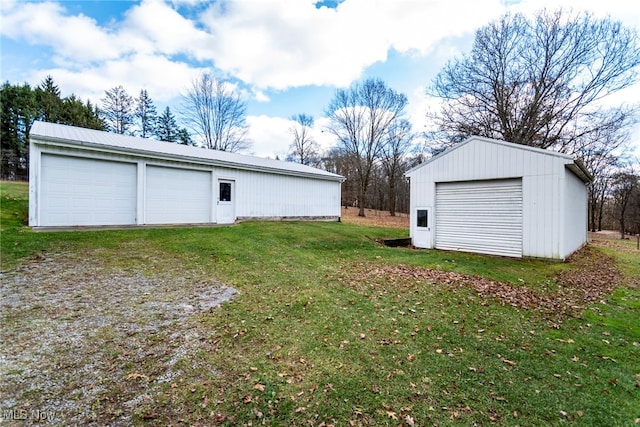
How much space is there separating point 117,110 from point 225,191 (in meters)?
25.3

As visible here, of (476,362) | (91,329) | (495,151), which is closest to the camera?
(476,362)

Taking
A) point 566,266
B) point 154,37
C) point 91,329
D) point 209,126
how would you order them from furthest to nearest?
1. point 209,126
2. point 154,37
3. point 566,266
4. point 91,329

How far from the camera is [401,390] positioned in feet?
8.75

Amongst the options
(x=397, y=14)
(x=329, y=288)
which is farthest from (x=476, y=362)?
(x=397, y=14)

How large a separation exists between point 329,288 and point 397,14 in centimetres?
1118

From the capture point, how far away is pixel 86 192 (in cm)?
999

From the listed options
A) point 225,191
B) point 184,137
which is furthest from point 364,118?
point 225,191

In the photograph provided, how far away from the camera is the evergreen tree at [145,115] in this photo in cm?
3166

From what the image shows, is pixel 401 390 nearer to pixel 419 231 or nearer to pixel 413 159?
pixel 419 231

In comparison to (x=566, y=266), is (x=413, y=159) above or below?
Result: above

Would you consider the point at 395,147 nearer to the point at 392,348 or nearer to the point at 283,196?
the point at 283,196

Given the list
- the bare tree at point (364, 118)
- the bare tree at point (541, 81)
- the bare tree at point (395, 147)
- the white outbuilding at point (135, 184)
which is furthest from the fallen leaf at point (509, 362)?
the bare tree at point (395, 147)

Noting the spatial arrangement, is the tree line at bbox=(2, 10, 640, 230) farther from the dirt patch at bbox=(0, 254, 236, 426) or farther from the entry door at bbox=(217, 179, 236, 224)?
the dirt patch at bbox=(0, 254, 236, 426)

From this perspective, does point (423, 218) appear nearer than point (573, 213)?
No
